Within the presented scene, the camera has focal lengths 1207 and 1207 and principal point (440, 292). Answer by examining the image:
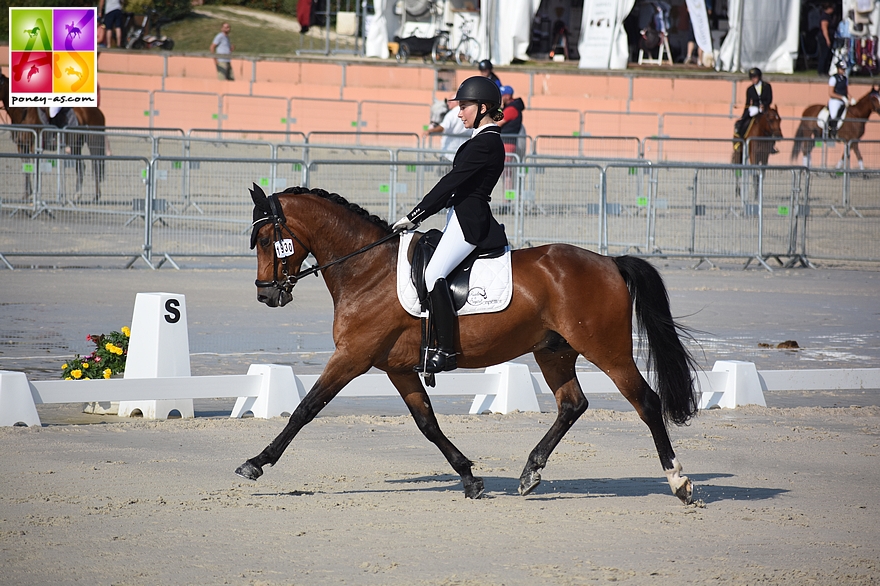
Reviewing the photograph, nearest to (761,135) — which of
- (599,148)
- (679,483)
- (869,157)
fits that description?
(869,157)

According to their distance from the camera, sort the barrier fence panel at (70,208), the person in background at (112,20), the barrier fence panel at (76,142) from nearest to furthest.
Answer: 1. the barrier fence panel at (70,208)
2. the barrier fence panel at (76,142)
3. the person in background at (112,20)

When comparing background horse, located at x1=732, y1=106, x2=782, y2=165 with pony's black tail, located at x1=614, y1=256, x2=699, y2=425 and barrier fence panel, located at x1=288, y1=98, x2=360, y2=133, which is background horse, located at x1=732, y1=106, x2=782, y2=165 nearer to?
barrier fence panel, located at x1=288, y1=98, x2=360, y2=133

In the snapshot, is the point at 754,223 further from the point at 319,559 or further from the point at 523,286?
the point at 319,559

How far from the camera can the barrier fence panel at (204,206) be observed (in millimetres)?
19391

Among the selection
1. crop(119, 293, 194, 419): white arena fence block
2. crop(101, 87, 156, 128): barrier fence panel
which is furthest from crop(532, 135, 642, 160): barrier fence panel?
crop(119, 293, 194, 419): white arena fence block

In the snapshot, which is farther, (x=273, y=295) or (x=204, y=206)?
(x=204, y=206)

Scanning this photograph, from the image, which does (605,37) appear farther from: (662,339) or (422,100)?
(662,339)

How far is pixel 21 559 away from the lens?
5.66 metres

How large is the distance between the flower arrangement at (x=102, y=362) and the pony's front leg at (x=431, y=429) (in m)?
3.20

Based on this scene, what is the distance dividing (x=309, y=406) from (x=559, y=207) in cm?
1350

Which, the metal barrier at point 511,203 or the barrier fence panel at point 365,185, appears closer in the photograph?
the metal barrier at point 511,203

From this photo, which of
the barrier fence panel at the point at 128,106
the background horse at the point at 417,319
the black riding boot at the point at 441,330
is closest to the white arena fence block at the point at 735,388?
the background horse at the point at 417,319

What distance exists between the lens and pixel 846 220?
74.2ft

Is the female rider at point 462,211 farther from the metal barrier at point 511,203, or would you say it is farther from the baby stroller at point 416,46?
the baby stroller at point 416,46
